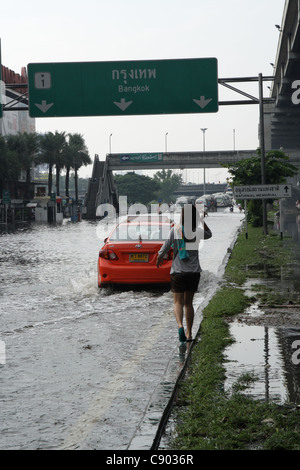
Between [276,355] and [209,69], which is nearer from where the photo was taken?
[276,355]

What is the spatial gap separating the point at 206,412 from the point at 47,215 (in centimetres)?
7485

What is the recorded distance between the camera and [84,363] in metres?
7.50

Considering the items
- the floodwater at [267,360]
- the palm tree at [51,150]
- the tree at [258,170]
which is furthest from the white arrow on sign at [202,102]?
the palm tree at [51,150]

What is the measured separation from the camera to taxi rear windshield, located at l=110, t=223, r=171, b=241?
14.0 meters

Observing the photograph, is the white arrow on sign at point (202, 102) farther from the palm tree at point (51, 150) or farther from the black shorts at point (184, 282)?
the palm tree at point (51, 150)

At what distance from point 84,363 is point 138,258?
609 centimetres

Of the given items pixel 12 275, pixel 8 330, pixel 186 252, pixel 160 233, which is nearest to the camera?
pixel 186 252

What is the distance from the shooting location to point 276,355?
7.37 meters

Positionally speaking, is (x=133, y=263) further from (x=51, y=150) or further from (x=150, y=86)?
(x=51, y=150)

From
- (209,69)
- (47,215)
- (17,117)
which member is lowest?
(47,215)

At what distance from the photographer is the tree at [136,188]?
552 feet

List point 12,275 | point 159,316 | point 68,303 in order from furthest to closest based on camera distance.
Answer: point 12,275 → point 68,303 → point 159,316

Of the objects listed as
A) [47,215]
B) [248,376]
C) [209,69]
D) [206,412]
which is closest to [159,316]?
[248,376]
